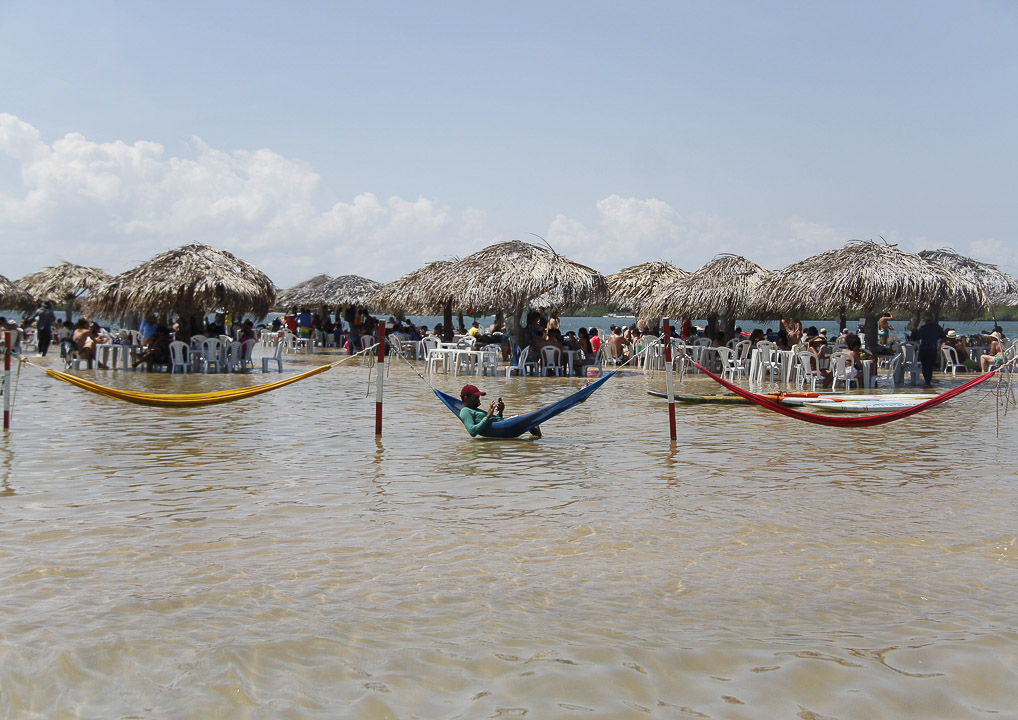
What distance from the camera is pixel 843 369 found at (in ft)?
48.8

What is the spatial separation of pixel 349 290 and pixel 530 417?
23.9 metres

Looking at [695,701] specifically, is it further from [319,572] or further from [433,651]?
A: [319,572]

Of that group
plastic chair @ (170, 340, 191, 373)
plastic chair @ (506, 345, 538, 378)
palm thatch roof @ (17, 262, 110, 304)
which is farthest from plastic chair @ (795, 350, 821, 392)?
palm thatch roof @ (17, 262, 110, 304)

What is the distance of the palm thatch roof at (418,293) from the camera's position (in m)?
20.8

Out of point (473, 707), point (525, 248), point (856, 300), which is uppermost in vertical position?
point (525, 248)

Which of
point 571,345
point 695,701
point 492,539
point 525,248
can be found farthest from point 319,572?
point 525,248

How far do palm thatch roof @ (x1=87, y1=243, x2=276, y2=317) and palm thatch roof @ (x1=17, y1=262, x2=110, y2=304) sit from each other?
36.2 feet

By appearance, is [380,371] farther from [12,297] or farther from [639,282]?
[12,297]

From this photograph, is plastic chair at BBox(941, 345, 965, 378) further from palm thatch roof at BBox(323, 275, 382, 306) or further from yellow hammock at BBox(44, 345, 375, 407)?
palm thatch roof at BBox(323, 275, 382, 306)

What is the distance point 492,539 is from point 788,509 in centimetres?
214

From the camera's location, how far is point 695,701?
317 centimetres

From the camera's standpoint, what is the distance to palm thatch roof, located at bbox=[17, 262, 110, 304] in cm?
2852

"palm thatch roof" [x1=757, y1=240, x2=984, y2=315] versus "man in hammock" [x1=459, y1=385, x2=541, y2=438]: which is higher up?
"palm thatch roof" [x1=757, y1=240, x2=984, y2=315]

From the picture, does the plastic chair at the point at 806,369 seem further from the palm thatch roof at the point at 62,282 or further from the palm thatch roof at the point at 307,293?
the palm thatch roof at the point at 62,282
